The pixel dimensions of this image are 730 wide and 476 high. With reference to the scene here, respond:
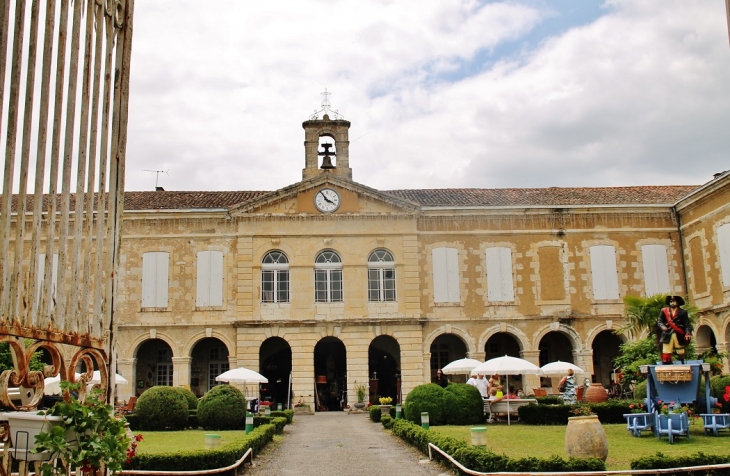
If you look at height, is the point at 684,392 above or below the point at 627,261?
below

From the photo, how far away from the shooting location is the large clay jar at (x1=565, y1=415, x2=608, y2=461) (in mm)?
11773

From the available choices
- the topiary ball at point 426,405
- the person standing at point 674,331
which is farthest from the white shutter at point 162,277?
the person standing at point 674,331

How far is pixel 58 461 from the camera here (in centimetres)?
519

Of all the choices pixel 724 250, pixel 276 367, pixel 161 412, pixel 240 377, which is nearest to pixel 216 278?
pixel 276 367

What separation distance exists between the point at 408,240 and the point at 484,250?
297 centimetres

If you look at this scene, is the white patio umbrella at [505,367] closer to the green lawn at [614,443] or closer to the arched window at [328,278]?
the green lawn at [614,443]

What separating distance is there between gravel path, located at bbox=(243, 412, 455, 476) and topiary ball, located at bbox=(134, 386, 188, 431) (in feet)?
9.16

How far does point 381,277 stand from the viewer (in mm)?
30125

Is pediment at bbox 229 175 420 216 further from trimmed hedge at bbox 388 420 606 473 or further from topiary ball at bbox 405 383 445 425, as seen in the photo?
trimmed hedge at bbox 388 420 606 473

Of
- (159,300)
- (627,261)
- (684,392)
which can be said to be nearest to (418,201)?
(627,261)

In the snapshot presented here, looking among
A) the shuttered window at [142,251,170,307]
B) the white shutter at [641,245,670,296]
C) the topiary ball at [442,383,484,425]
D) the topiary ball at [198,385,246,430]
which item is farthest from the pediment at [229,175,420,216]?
the topiary ball at [442,383,484,425]

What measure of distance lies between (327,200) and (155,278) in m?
7.14

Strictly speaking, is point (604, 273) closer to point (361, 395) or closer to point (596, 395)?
point (596, 395)

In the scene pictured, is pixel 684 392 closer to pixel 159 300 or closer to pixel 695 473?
pixel 695 473
